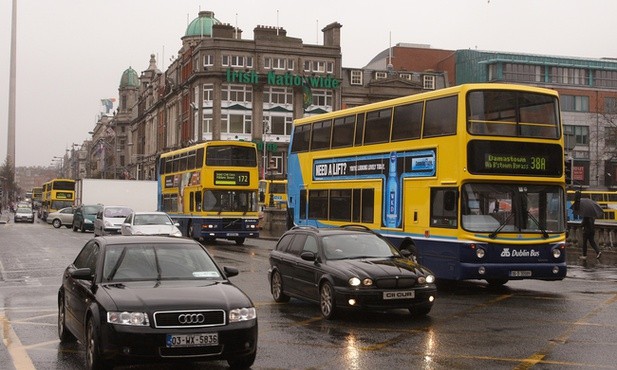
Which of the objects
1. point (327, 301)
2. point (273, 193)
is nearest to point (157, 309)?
point (327, 301)

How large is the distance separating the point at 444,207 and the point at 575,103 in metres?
82.4

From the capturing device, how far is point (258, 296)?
638 inches

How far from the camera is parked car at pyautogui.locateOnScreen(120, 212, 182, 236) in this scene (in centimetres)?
3061

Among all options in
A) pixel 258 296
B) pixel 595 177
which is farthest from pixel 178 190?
pixel 595 177

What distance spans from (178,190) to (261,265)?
15.9 m

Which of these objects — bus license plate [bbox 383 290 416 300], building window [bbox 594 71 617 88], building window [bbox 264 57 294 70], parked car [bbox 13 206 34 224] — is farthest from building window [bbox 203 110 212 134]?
bus license plate [bbox 383 290 416 300]

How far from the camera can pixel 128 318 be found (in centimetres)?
820

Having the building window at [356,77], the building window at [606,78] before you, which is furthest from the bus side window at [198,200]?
the building window at [606,78]

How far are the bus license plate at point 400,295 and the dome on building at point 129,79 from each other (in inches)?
6283

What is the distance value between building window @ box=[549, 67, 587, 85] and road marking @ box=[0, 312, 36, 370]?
88.8 metres

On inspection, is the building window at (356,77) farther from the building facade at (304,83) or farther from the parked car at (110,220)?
the parked car at (110,220)

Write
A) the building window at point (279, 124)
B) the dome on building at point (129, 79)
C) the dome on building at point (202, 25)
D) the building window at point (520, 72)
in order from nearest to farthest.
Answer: the building window at point (279, 124)
the building window at point (520, 72)
the dome on building at point (202, 25)
the dome on building at point (129, 79)

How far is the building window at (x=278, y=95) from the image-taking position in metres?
80.6

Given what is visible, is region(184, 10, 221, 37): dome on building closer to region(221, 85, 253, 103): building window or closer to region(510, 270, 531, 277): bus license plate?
region(221, 85, 253, 103): building window
